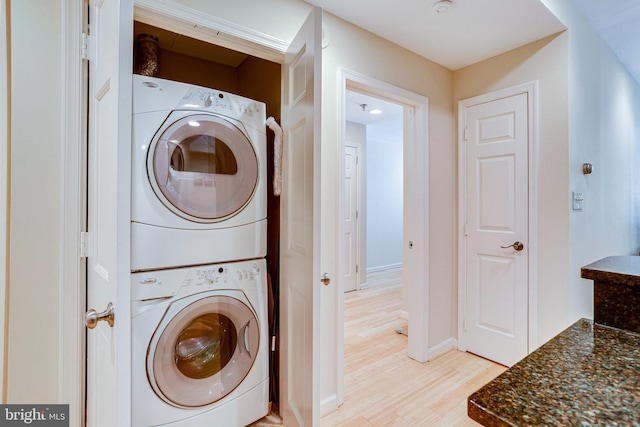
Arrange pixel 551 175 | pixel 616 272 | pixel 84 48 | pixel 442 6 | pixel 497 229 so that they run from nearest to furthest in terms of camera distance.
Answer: pixel 616 272 → pixel 84 48 → pixel 442 6 → pixel 551 175 → pixel 497 229

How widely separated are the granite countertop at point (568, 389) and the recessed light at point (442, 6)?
187cm

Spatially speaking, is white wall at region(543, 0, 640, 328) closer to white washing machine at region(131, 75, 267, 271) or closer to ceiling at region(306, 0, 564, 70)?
ceiling at region(306, 0, 564, 70)

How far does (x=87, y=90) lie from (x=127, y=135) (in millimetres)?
777

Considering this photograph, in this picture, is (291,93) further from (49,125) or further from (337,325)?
(337,325)

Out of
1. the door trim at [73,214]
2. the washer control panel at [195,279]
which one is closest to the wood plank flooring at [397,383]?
the washer control panel at [195,279]

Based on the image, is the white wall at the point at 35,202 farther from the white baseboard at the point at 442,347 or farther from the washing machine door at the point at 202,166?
the white baseboard at the point at 442,347

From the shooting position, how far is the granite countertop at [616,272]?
82 cm

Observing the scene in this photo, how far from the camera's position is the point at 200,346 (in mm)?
1497

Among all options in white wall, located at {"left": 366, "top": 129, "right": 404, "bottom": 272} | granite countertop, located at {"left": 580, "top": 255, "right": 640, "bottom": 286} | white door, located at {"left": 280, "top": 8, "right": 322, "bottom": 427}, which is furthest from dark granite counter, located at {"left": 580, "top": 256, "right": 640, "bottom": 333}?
white wall, located at {"left": 366, "top": 129, "right": 404, "bottom": 272}

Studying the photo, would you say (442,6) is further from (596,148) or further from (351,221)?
(351,221)

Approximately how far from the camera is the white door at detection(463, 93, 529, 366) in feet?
7.55

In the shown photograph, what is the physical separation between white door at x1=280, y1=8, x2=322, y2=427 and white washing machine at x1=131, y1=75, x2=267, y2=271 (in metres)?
0.19

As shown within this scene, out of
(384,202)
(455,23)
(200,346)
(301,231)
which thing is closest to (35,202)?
(200,346)

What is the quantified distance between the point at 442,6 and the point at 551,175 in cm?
136
